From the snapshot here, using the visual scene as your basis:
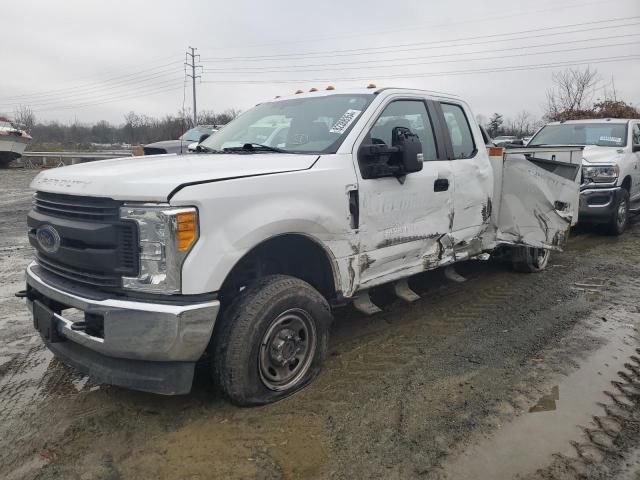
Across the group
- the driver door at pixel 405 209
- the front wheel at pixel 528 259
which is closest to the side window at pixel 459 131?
the driver door at pixel 405 209

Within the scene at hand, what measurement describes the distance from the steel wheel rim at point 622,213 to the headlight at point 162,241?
8.03m

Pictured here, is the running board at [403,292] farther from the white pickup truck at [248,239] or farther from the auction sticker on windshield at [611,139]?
the auction sticker on windshield at [611,139]

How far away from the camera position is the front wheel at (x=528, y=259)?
6.09 m

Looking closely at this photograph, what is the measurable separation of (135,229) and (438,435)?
203cm

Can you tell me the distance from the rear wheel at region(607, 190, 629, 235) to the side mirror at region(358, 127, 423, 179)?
6.11 m

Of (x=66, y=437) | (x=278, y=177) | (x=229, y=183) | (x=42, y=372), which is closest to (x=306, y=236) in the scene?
(x=278, y=177)

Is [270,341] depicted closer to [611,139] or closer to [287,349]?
[287,349]

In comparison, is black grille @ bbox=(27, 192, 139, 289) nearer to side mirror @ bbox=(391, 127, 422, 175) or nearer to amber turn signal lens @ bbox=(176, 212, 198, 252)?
amber turn signal lens @ bbox=(176, 212, 198, 252)

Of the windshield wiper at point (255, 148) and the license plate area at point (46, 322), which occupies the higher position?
the windshield wiper at point (255, 148)

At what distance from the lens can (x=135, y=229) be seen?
2664 millimetres

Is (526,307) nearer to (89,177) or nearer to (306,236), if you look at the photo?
(306,236)

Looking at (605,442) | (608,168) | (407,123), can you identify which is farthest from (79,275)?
(608,168)

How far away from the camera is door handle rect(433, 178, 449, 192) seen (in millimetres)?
4277

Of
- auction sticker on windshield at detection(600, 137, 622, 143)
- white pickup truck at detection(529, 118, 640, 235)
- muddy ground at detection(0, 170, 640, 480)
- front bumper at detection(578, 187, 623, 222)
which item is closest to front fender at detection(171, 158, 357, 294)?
muddy ground at detection(0, 170, 640, 480)
